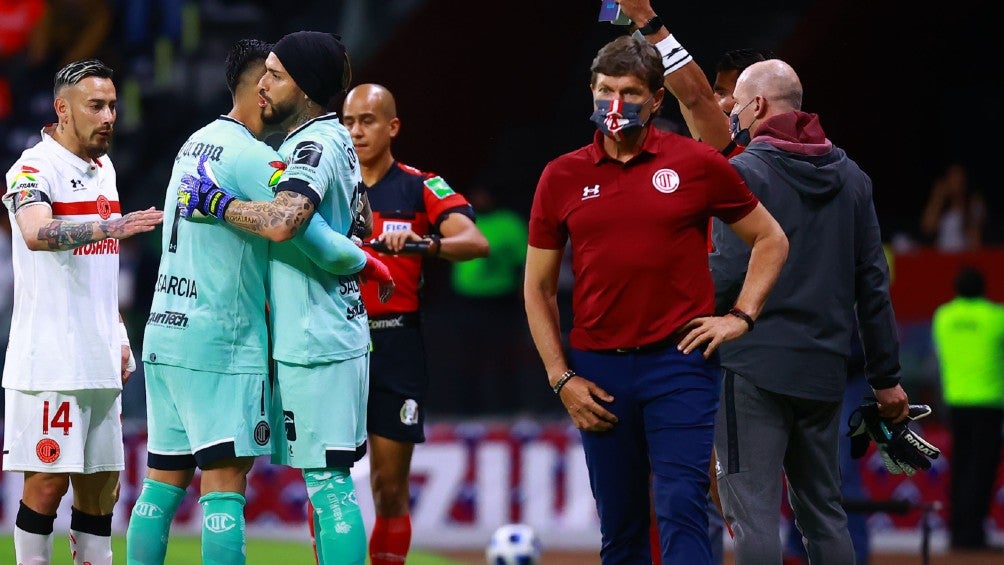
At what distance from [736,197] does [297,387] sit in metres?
1.76

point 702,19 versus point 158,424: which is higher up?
point 702,19

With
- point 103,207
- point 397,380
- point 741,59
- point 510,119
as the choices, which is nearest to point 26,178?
point 103,207

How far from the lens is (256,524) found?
1234cm

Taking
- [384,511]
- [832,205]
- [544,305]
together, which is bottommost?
[384,511]

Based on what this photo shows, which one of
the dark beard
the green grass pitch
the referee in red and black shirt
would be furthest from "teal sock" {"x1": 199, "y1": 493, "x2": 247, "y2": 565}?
the green grass pitch

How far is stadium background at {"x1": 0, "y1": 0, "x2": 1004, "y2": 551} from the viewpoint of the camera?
40.1 ft

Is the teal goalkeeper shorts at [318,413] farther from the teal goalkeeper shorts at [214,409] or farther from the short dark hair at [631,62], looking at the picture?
the short dark hair at [631,62]

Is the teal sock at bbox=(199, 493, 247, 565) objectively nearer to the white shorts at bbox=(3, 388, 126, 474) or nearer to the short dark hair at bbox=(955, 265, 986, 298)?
the white shorts at bbox=(3, 388, 126, 474)

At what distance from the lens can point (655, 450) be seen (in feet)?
16.9

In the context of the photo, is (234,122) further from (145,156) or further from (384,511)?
(145,156)

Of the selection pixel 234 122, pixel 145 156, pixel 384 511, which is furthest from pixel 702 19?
pixel 234 122

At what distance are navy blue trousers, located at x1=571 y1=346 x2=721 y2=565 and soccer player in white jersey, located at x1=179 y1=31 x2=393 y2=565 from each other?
93cm

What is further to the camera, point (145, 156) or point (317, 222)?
point (145, 156)

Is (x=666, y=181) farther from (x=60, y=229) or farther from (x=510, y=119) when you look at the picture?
(x=510, y=119)
